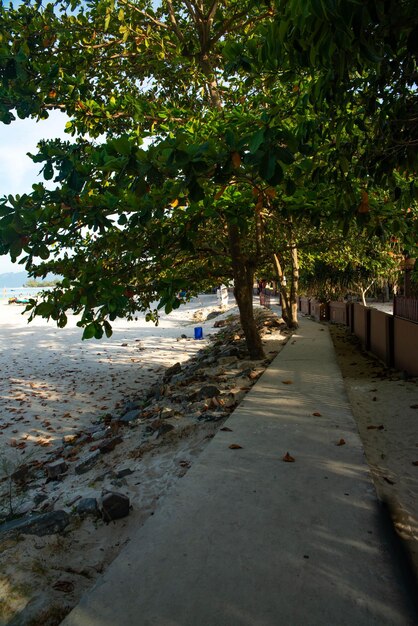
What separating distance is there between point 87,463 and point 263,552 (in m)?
4.18

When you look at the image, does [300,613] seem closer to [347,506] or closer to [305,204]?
[347,506]

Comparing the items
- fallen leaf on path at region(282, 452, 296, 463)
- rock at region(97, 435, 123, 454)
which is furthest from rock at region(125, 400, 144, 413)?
fallen leaf on path at region(282, 452, 296, 463)

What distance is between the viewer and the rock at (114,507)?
3.87 m

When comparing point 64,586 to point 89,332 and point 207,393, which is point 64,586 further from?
point 207,393

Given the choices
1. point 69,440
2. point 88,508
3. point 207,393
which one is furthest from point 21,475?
point 207,393

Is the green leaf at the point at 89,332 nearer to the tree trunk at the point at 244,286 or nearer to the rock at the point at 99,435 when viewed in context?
the rock at the point at 99,435

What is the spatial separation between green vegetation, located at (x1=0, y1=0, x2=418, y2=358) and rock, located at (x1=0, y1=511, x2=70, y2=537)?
184 centimetres

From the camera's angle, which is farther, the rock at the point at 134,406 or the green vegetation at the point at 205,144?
the rock at the point at 134,406

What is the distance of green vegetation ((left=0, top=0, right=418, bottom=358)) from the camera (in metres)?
2.62

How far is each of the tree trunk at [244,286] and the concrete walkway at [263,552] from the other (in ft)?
20.1

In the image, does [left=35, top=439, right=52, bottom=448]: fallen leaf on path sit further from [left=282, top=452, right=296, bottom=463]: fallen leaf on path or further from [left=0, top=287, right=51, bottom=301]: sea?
[left=0, top=287, right=51, bottom=301]: sea

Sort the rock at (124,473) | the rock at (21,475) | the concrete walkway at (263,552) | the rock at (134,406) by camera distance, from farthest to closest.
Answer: the rock at (134,406) < the rock at (21,475) < the rock at (124,473) < the concrete walkway at (263,552)

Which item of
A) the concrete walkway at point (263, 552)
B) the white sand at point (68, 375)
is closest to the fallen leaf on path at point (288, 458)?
the concrete walkway at point (263, 552)

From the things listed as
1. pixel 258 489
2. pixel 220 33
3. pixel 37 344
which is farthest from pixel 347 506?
pixel 37 344
